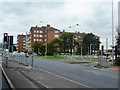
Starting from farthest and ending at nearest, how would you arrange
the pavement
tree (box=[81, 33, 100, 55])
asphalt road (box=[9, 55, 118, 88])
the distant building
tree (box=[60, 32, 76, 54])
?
the distant building
tree (box=[81, 33, 100, 55])
tree (box=[60, 32, 76, 54])
asphalt road (box=[9, 55, 118, 88])
the pavement

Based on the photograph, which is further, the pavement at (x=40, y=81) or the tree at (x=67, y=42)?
the tree at (x=67, y=42)

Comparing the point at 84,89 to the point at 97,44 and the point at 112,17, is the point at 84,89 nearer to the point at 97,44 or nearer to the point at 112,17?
the point at 112,17

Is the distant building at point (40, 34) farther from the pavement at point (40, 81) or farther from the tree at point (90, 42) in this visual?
the pavement at point (40, 81)

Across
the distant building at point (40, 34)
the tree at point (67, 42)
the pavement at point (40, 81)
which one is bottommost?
the pavement at point (40, 81)

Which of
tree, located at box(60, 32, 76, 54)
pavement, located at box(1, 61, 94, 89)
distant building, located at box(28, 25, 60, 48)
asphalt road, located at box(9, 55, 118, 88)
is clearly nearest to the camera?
pavement, located at box(1, 61, 94, 89)

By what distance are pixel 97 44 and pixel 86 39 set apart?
27.9 ft

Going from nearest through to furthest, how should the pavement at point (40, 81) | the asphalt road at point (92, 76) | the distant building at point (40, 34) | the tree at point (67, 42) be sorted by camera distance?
the pavement at point (40, 81) < the asphalt road at point (92, 76) < the tree at point (67, 42) < the distant building at point (40, 34)

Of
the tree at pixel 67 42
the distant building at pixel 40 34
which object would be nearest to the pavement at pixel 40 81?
the tree at pixel 67 42

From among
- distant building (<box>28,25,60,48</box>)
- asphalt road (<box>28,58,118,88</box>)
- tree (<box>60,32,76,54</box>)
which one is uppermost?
distant building (<box>28,25,60,48</box>)

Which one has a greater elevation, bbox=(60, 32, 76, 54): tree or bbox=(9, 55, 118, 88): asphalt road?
bbox=(60, 32, 76, 54): tree

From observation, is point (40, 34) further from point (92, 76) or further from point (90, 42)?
point (92, 76)

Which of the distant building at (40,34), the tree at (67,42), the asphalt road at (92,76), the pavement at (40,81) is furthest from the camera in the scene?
the distant building at (40,34)

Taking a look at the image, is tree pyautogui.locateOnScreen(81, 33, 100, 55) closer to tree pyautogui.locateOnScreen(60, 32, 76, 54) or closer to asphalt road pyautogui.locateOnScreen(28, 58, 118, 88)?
tree pyautogui.locateOnScreen(60, 32, 76, 54)

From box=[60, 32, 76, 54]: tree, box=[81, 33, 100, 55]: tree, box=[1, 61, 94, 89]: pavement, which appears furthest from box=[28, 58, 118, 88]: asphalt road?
box=[81, 33, 100, 55]: tree
